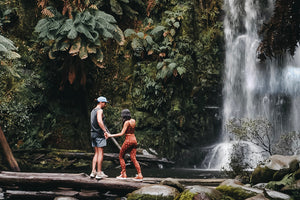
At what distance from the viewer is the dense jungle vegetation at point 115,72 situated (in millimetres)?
15047

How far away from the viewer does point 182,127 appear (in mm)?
16344

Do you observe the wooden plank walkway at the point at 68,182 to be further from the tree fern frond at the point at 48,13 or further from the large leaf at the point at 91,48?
the tree fern frond at the point at 48,13

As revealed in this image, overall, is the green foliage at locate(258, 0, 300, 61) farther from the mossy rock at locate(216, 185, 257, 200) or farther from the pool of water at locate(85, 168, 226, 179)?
the pool of water at locate(85, 168, 226, 179)

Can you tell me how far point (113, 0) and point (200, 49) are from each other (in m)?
4.89

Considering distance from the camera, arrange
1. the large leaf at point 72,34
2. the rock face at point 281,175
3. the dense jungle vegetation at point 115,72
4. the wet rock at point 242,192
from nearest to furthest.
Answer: the wet rock at point 242,192 → the rock face at point 281,175 → the large leaf at point 72,34 → the dense jungle vegetation at point 115,72

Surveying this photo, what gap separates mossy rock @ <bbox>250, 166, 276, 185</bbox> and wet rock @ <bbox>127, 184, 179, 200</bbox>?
1.82 metres

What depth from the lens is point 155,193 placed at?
6.84 meters

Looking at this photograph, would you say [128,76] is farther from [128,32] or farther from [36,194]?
[36,194]

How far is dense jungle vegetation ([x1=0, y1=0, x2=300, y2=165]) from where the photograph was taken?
15047mm

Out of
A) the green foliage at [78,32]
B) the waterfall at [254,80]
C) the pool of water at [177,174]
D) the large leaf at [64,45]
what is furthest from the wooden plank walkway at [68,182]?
the waterfall at [254,80]

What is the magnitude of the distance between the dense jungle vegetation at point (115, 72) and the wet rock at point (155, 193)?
855 cm

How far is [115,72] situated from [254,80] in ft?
23.2

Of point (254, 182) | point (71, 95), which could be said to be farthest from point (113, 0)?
point (254, 182)

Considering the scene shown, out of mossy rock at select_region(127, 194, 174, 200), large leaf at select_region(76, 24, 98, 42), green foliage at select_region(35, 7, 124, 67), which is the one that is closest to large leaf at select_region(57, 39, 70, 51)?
green foliage at select_region(35, 7, 124, 67)
